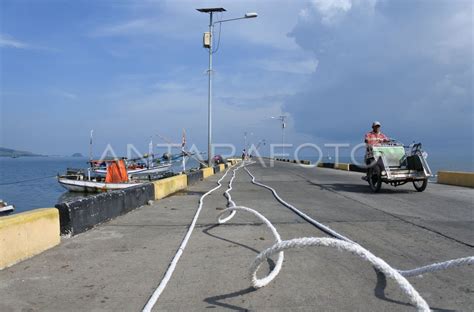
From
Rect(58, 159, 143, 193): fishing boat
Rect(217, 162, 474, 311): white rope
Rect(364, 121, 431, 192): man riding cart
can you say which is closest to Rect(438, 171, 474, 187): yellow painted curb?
Rect(364, 121, 431, 192): man riding cart

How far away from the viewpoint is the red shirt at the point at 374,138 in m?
14.8

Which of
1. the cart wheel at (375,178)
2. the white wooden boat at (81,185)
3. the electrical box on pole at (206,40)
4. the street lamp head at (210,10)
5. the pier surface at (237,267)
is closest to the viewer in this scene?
the pier surface at (237,267)

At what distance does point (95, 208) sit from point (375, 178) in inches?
377

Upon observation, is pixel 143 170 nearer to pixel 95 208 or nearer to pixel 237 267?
pixel 95 208

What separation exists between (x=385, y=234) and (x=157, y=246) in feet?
12.2

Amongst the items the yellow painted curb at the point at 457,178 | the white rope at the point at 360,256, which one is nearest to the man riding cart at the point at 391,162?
the yellow painted curb at the point at 457,178

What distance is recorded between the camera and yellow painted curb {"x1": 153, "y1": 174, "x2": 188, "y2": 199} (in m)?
13.4

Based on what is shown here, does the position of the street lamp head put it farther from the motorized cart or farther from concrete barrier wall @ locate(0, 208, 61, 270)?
concrete barrier wall @ locate(0, 208, 61, 270)

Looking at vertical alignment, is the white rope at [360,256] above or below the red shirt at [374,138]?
below

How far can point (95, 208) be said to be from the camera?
8359mm

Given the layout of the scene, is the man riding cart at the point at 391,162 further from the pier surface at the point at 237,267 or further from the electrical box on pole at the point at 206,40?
the electrical box on pole at the point at 206,40

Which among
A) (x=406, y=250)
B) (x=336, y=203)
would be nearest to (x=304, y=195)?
(x=336, y=203)

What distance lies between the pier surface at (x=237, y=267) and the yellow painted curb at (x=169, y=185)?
370 cm

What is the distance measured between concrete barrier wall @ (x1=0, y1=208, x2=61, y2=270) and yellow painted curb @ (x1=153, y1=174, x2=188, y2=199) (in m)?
6.58
